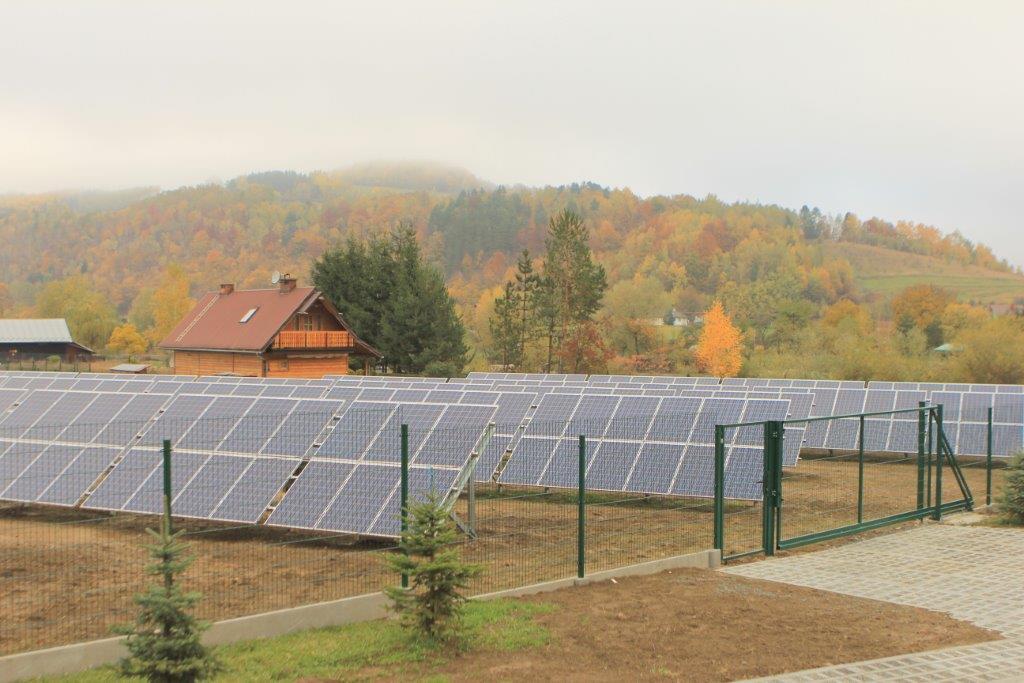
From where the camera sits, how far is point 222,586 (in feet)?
35.3

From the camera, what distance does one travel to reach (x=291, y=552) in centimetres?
1247

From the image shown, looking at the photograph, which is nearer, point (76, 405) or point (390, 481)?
point (390, 481)

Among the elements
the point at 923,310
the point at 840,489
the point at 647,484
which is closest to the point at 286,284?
the point at 840,489

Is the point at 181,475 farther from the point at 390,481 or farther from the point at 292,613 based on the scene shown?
the point at 292,613

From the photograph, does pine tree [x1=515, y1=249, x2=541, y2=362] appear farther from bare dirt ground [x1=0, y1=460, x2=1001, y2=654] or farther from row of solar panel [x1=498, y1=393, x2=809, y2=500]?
bare dirt ground [x1=0, y1=460, x2=1001, y2=654]

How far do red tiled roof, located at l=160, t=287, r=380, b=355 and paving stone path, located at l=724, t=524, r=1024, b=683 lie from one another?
42192mm

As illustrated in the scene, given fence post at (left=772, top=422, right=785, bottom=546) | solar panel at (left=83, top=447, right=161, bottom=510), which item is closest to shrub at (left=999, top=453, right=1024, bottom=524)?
fence post at (left=772, top=422, right=785, bottom=546)

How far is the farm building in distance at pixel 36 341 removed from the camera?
256 feet

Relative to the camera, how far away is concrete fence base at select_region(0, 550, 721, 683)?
7527 mm

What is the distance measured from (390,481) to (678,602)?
13.3ft

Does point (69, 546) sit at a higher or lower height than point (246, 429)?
lower

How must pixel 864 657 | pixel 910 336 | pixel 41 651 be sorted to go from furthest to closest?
pixel 910 336 → pixel 864 657 → pixel 41 651


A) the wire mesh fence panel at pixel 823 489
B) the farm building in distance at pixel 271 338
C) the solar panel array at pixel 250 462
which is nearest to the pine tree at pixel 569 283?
the farm building in distance at pixel 271 338

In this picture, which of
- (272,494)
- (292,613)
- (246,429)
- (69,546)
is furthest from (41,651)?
(246,429)
